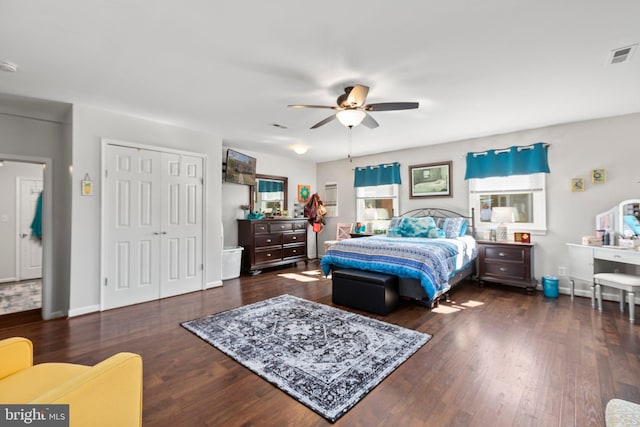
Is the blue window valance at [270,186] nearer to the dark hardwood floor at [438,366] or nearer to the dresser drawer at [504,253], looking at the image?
the dark hardwood floor at [438,366]

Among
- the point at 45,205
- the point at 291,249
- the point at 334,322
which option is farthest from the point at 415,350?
the point at 45,205

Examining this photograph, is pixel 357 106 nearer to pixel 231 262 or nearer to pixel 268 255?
pixel 231 262

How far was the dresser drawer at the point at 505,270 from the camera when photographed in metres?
4.45

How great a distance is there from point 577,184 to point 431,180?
2200 millimetres

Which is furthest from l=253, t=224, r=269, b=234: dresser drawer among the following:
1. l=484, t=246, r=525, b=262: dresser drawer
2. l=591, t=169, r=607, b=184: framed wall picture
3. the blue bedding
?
l=591, t=169, r=607, b=184: framed wall picture

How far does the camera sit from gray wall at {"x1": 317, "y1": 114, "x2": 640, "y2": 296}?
391cm

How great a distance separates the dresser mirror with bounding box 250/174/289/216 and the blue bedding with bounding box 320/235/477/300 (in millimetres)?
2715

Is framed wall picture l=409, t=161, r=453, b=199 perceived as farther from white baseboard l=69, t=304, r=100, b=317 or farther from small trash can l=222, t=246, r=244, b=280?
white baseboard l=69, t=304, r=100, b=317

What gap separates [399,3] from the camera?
1.84 meters

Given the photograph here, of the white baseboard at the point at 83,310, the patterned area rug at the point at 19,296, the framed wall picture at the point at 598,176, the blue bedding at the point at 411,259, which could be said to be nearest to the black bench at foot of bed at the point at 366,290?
the blue bedding at the point at 411,259

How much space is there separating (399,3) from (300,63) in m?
0.99

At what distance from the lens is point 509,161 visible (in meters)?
4.76

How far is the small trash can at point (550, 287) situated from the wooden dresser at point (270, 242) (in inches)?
177

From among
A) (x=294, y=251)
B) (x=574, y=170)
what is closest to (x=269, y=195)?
(x=294, y=251)
